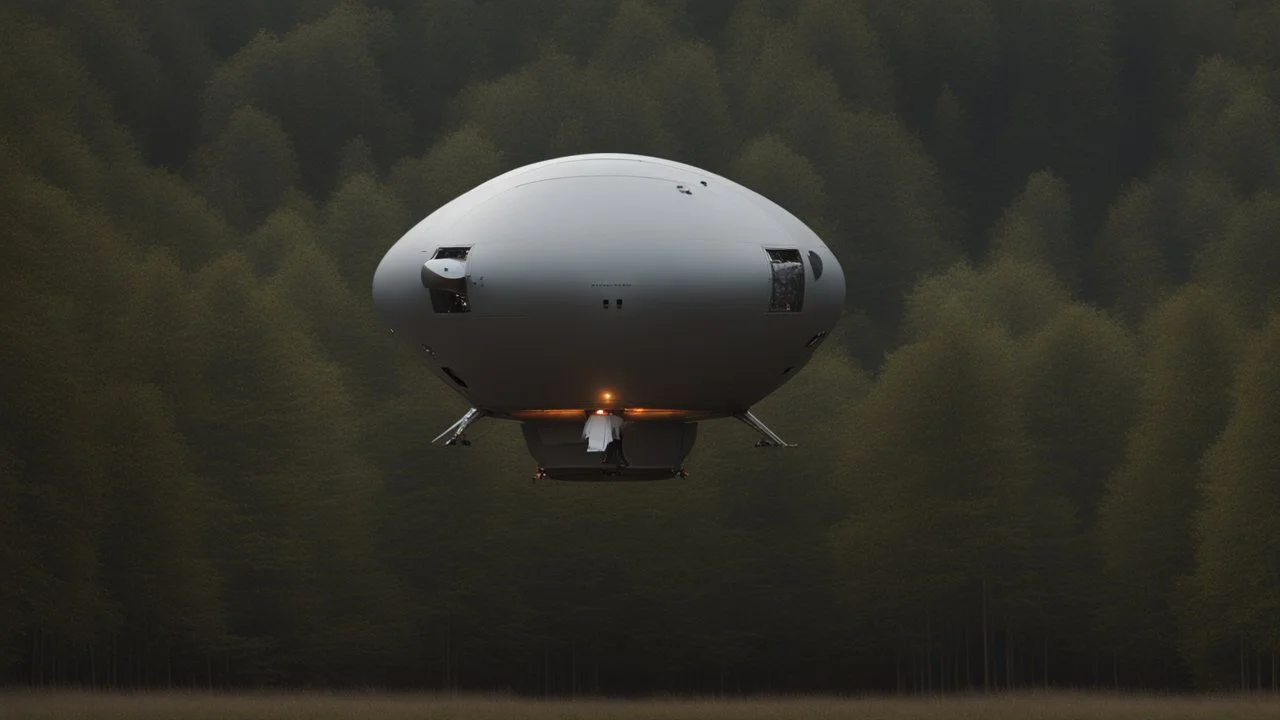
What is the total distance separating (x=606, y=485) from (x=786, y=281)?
162ft

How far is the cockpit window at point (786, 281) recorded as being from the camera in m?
24.2

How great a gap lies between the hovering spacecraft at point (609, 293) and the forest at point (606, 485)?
36.4 metres

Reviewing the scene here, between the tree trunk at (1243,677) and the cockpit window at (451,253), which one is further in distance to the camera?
the tree trunk at (1243,677)

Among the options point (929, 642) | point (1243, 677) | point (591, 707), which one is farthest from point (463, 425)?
point (929, 642)

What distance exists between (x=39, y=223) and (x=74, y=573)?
576 inches

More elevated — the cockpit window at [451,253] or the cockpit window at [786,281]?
the cockpit window at [451,253]

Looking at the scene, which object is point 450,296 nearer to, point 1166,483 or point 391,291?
point 391,291

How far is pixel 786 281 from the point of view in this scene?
2431 cm

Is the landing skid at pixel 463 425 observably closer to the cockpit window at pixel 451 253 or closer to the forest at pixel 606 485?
the cockpit window at pixel 451 253

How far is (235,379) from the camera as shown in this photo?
68938 millimetres

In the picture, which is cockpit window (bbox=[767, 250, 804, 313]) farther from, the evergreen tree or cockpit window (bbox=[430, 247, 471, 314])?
the evergreen tree

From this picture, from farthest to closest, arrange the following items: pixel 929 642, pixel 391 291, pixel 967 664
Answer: pixel 967 664
pixel 929 642
pixel 391 291

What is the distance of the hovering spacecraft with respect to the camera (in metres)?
23.3

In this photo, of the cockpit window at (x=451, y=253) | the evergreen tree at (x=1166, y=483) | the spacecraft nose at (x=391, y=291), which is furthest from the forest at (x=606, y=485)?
the cockpit window at (x=451, y=253)
